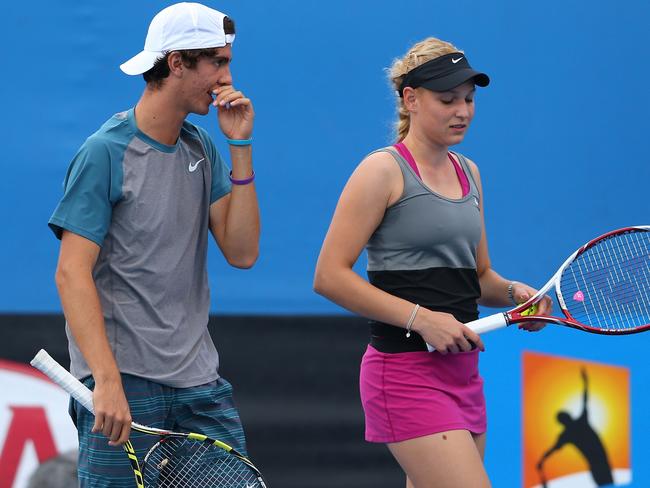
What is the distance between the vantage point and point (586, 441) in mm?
3709

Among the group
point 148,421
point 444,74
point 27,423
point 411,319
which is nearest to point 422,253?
point 411,319

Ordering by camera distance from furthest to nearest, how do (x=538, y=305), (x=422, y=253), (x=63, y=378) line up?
(x=538, y=305), (x=422, y=253), (x=63, y=378)

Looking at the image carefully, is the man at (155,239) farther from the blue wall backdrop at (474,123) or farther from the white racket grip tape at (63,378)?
the blue wall backdrop at (474,123)

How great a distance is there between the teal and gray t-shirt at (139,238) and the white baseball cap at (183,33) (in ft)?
0.43

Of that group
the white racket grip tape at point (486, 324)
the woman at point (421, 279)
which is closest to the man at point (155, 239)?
the woman at point (421, 279)

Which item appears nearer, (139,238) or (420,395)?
(139,238)

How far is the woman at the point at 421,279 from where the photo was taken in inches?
103

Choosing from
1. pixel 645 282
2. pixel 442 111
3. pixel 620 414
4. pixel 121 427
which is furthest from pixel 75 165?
pixel 620 414

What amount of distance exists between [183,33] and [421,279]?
0.77 meters

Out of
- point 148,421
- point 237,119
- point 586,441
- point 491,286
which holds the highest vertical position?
point 237,119

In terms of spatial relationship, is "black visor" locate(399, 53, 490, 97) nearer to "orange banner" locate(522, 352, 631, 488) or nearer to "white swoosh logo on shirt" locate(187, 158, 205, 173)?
"white swoosh logo on shirt" locate(187, 158, 205, 173)

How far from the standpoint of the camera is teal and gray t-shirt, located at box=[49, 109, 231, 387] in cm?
240

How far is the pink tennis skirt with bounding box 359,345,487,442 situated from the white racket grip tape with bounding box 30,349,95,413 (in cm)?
69

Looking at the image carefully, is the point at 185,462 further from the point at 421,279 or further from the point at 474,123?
the point at 474,123
